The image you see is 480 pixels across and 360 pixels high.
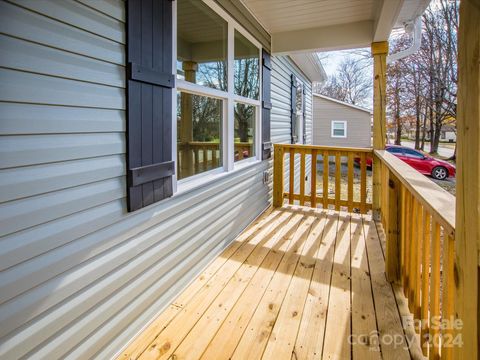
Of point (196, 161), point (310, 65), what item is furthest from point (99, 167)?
point (310, 65)

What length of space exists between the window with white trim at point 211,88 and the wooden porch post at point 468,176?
5.71 feet

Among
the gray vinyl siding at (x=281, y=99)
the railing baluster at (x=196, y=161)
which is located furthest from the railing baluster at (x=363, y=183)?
the railing baluster at (x=196, y=161)

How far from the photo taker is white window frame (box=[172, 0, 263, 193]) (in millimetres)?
2186

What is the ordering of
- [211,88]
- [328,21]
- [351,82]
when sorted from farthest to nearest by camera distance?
1. [351,82]
2. [328,21]
3. [211,88]

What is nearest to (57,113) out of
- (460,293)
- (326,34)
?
(460,293)

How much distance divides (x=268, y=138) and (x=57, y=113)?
10.8 ft

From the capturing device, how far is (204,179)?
2693 mm

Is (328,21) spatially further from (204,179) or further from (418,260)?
(418,260)

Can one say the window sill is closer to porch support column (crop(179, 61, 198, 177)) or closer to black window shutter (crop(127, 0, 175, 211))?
porch support column (crop(179, 61, 198, 177))

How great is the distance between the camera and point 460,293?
963 millimetres

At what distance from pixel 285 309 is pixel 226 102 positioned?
195cm

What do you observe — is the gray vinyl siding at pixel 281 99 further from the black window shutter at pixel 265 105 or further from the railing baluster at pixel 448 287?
the railing baluster at pixel 448 287

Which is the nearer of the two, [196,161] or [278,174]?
[196,161]

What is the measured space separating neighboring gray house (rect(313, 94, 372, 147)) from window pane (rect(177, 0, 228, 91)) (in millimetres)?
14318
